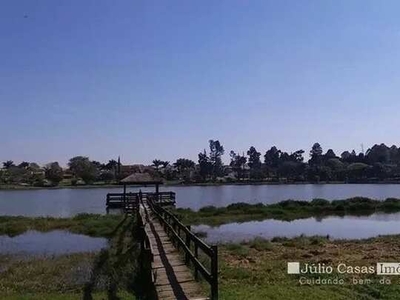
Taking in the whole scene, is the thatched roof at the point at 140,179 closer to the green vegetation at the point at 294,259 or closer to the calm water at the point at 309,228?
the calm water at the point at 309,228

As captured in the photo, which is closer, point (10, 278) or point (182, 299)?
point (182, 299)

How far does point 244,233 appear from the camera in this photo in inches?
1307

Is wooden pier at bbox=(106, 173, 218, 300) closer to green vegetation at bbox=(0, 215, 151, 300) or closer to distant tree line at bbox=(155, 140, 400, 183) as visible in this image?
green vegetation at bbox=(0, 215, 151, 300)

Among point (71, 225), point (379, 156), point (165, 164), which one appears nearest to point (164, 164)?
point (165, 164)

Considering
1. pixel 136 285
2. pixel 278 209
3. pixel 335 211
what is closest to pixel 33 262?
pixel 136 285

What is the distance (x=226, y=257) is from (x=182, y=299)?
31.1 ft

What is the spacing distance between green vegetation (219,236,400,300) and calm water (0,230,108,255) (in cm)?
848

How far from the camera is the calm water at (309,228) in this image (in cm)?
3145

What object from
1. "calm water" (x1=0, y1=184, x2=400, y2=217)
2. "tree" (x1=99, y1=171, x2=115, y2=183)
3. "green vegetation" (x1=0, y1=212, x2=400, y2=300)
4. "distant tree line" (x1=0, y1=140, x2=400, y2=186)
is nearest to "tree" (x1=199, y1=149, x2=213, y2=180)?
"distant tree line" (x1=0, y1=140, x2=400, y2=186)

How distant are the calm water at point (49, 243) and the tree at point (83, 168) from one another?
119425 mm

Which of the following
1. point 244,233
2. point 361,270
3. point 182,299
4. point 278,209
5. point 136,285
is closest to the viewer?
point 182,299

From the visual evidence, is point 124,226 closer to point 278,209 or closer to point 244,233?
point 244,233

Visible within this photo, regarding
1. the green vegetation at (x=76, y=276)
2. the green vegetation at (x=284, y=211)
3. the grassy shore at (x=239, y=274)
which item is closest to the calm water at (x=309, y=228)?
the green vegetation at (x=284, y=211)

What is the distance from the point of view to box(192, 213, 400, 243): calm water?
3145cm
